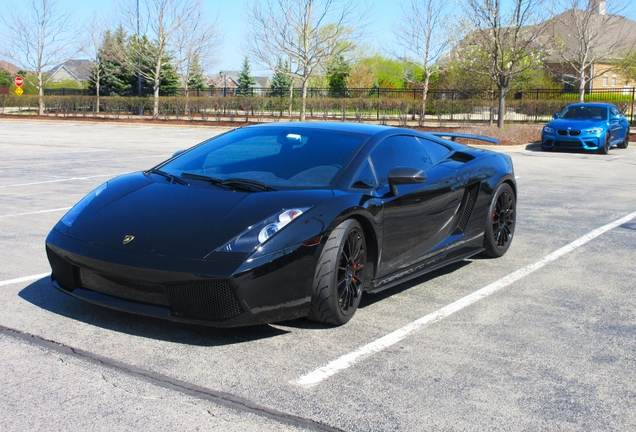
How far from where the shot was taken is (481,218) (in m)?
6.23

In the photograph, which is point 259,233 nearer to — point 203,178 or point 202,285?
point 202,285

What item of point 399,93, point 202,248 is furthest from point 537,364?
point 399,93

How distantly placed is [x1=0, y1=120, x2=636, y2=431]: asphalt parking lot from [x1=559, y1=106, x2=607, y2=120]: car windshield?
50.7ft

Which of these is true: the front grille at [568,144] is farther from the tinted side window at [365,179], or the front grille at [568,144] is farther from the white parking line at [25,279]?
the white parking line at [25,279]

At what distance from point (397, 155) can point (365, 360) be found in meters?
1.97

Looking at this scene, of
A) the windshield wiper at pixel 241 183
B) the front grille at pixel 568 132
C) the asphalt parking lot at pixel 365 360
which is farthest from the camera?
the front grille at pixel 568 132

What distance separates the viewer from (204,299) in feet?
12.8

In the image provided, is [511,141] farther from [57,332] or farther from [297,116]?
[57,332]

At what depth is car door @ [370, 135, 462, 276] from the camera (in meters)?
4.98

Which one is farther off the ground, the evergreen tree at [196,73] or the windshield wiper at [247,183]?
the evergreen tree at [196,73]

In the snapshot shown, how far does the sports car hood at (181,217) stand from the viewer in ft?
13.4

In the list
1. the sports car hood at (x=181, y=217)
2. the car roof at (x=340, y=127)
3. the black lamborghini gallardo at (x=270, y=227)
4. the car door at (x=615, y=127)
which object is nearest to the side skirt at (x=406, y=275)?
the black lamborghini gallardo at (x=270, y=227)

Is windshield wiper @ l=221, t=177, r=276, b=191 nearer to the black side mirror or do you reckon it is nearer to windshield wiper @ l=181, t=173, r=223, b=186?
windshield wiper @ l=181, t=173, r=223, b=186

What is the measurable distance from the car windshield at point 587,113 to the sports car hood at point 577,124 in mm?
401
